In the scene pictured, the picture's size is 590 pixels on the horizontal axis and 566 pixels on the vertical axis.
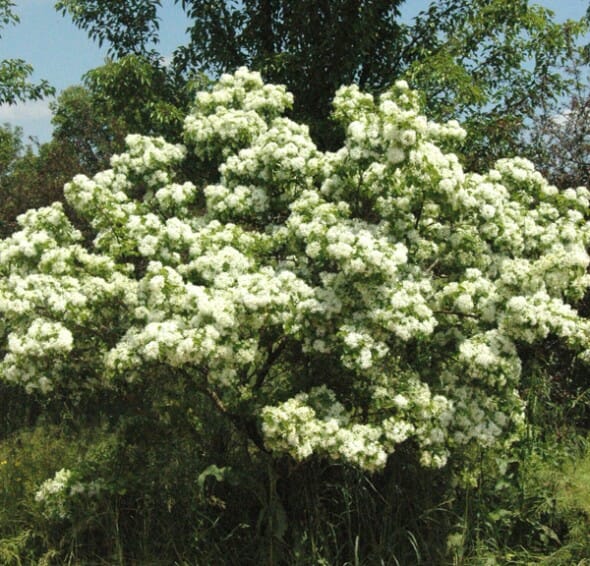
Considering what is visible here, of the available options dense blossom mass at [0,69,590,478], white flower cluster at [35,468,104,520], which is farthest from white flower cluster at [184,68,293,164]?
white flower cluster at [35,468,104,520]

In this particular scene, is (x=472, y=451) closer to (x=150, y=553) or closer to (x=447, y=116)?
(x=150, y=553)

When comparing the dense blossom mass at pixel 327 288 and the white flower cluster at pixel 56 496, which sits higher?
the dense blossom mass at pixel 327 288

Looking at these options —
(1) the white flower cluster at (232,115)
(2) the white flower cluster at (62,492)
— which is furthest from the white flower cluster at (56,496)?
(1) the white flower cluster at (232,115)

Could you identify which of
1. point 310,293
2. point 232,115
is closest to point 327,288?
point 310,293

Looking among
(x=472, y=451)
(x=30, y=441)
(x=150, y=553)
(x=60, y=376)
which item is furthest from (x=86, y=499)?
(x=472, y=451)

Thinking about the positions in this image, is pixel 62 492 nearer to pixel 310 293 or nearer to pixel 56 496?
pixel 56 496

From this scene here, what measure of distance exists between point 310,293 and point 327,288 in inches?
5.8

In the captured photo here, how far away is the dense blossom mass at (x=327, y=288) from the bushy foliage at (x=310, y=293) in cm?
2

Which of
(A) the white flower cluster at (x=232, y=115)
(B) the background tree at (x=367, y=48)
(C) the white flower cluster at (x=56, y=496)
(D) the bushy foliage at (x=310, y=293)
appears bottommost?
(C) the white flower cluster at (x=56, y=496)

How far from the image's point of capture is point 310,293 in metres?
5.38

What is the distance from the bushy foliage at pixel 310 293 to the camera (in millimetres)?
5152

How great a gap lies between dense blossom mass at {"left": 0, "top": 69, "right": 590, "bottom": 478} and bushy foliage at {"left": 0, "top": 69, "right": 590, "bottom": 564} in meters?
0.02

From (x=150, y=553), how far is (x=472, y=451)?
296 cm

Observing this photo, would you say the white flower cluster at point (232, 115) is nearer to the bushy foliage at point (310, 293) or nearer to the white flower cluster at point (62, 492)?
the bushy foliage at point (310, 293)
